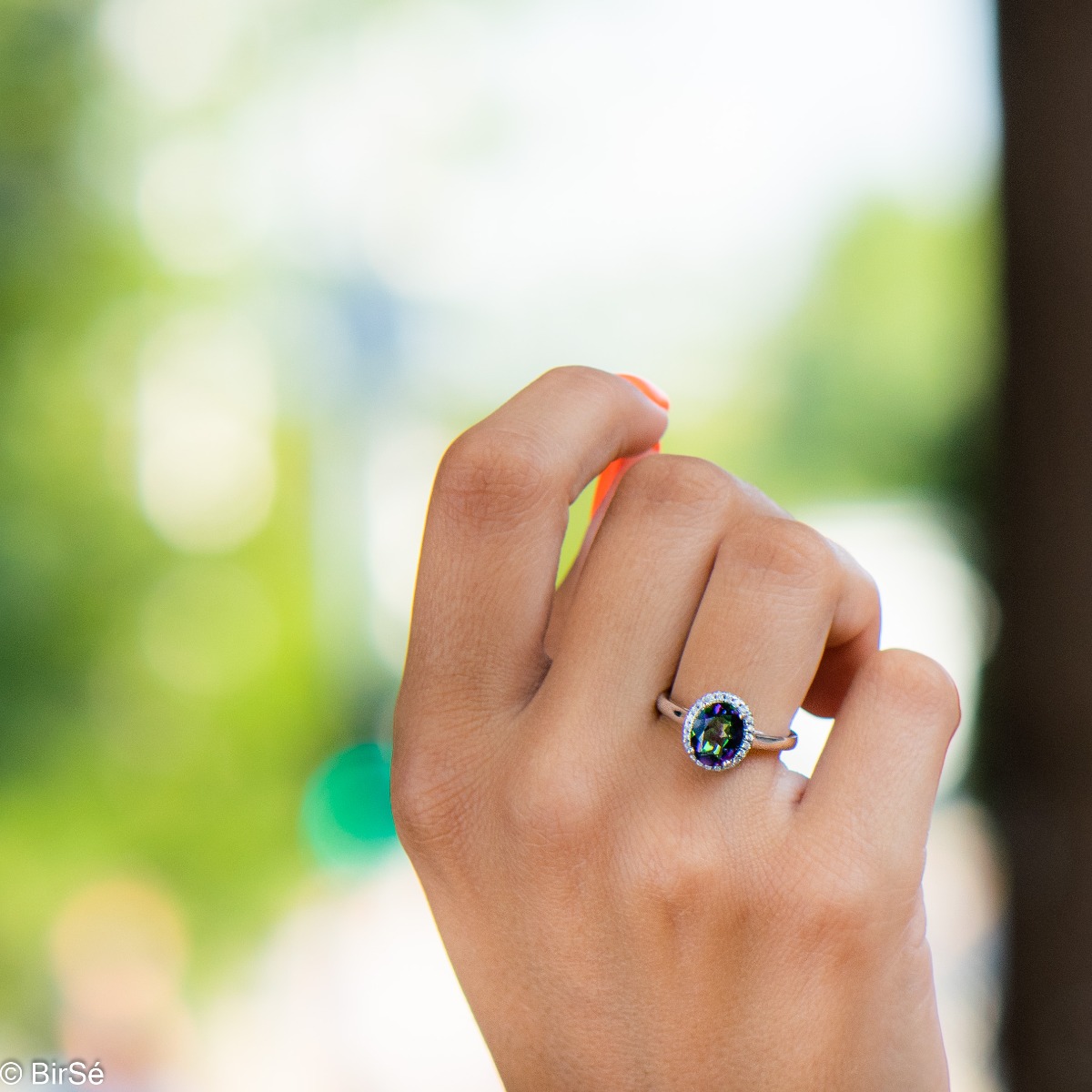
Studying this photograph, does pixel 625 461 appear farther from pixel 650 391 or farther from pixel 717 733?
pixel 717 733

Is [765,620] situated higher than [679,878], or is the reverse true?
[765,620]

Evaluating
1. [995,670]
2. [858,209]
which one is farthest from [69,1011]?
[858,209]

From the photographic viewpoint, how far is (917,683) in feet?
1.72

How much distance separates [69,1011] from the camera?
7.79 feet

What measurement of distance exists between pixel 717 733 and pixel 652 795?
0.05 m

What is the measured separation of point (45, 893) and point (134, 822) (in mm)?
258

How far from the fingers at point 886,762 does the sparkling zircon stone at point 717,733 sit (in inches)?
2.2

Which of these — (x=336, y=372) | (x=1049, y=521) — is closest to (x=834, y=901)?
(x=1049, y=521)

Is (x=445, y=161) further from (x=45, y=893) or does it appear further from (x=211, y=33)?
(x=45, y=893)

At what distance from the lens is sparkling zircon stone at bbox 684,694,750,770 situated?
486 mm

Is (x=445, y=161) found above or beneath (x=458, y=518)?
above

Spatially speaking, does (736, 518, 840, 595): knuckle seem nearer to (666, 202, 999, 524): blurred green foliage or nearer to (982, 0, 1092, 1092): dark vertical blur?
(982, 0, 1092, 1092): dark vertical blur

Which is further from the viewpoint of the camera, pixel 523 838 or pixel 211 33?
pixel 211 33

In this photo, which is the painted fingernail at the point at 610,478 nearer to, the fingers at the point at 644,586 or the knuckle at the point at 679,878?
the fingers at the point at 644,586
